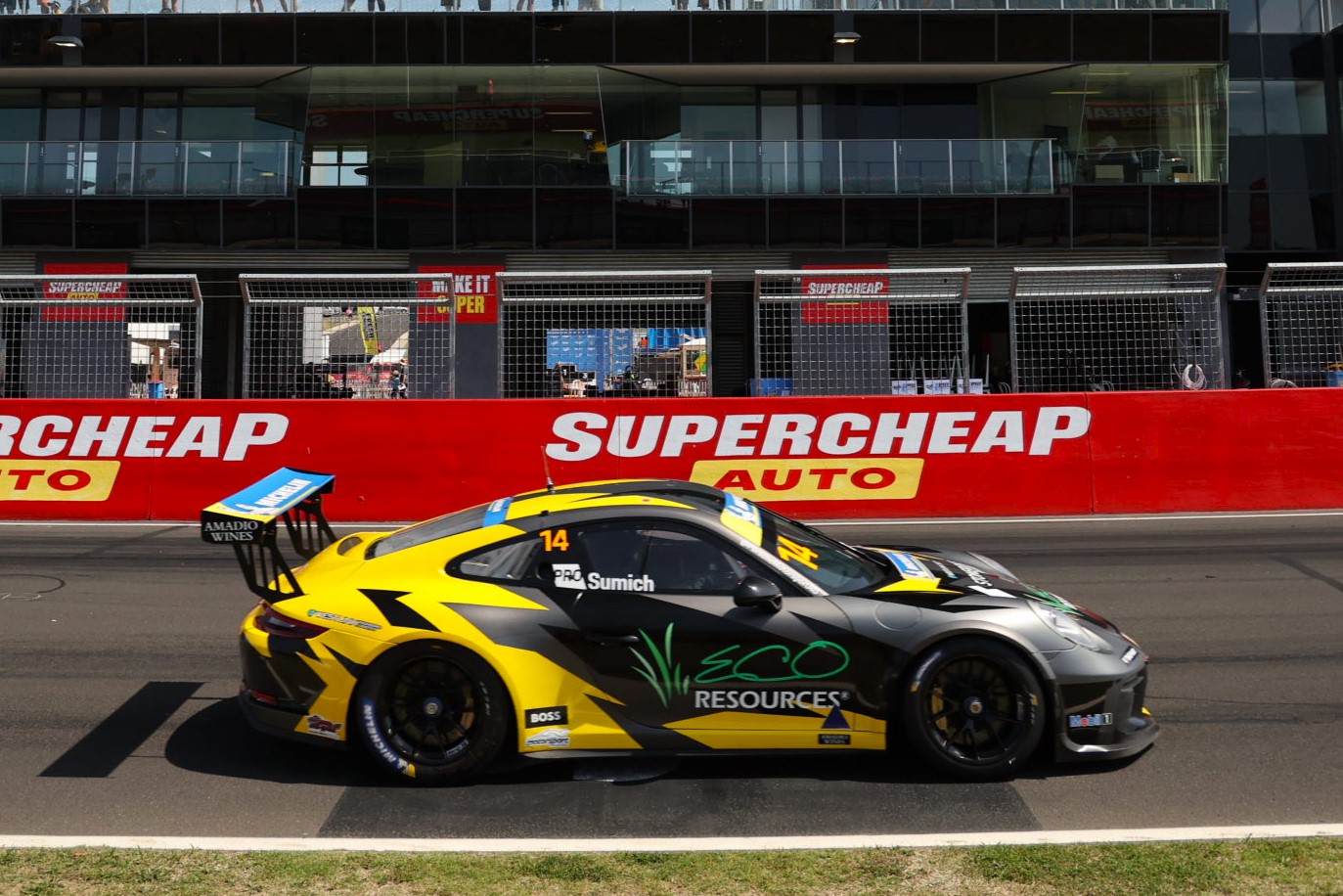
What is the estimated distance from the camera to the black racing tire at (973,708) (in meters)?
5.12

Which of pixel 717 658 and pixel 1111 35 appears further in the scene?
pixel 1111 35

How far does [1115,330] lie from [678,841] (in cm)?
986

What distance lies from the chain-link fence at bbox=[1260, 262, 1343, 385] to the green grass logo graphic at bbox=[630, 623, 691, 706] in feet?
33.6

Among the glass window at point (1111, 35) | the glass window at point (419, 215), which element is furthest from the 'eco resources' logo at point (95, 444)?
the glass window at point (1111, 35)

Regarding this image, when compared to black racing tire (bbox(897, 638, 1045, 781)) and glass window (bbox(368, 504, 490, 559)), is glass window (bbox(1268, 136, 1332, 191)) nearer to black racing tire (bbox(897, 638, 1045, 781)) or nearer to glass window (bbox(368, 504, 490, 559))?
black racing tire (bbox(897, 638, 1045, 781))

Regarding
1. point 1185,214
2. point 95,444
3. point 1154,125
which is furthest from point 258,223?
point 1185,214

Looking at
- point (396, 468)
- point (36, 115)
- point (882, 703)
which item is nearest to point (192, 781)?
point (882, 703)

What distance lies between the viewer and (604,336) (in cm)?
1277

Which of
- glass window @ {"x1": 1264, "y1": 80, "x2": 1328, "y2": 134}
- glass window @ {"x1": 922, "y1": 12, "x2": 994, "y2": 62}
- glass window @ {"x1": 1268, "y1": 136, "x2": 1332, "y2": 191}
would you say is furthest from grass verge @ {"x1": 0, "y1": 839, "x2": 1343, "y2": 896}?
glass window @ {"x1": 1264, "y1": 80, "x2": 1328, "y2": 134}

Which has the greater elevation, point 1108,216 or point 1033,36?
point 1033,36

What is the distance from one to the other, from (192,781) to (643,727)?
1995 mm

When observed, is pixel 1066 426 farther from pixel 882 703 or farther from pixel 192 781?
pixel 192 781

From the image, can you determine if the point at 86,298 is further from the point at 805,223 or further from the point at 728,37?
the point at 728,37

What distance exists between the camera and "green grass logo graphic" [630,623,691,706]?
5.21 meters
